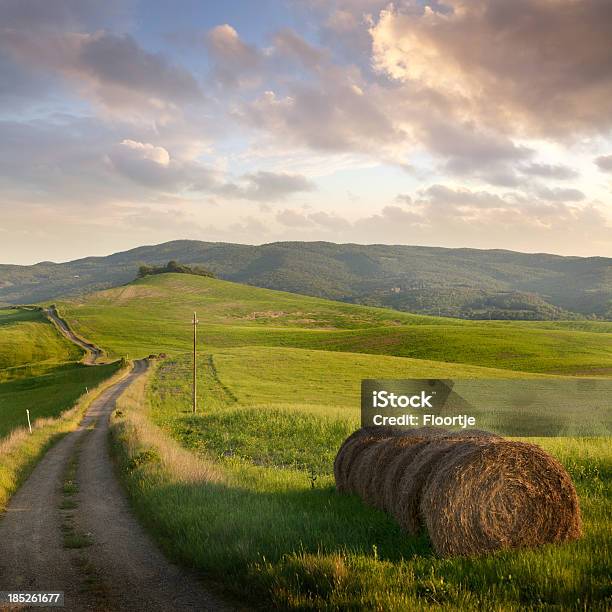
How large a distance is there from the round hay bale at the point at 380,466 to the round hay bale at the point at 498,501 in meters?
2.69

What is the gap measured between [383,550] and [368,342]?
9889cm

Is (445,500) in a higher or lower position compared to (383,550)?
higher

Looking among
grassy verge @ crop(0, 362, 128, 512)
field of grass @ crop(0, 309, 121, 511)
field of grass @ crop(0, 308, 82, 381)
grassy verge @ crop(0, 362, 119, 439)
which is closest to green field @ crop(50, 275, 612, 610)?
grassy verge @ crop(0, 362, 128, 512)

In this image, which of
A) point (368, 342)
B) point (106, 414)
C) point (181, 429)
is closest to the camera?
point (181, 429)

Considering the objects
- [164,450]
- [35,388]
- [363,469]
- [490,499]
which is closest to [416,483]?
[490,499]

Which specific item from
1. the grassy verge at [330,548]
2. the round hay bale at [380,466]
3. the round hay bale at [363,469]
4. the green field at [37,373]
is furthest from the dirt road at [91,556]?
the green field at [37,373]

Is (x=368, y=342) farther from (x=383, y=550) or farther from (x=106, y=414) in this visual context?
(x=383, y=550)

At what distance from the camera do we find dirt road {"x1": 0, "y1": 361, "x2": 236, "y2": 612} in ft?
32.5

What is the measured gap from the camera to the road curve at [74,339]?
319 feet

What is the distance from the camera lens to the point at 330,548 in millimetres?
10375

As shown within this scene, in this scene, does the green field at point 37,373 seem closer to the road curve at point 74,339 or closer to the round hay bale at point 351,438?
the road curve at point 74,339

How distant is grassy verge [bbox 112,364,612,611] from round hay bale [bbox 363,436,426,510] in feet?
1.17

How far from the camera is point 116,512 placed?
53.3 ft

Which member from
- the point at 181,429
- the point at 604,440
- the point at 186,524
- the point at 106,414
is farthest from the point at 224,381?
the point at 186,524
